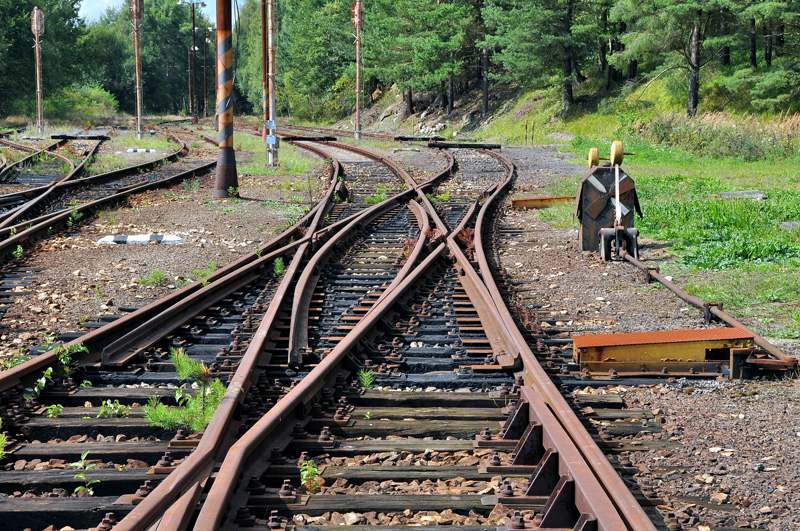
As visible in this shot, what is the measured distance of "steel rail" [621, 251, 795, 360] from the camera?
5707mm

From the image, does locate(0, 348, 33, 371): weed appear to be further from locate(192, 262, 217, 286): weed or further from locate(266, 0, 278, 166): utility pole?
locate(266, 0, 278, 166): utility pole

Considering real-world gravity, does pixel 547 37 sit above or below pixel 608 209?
above

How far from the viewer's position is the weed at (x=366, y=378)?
5117mm

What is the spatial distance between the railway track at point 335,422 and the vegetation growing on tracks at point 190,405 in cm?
7

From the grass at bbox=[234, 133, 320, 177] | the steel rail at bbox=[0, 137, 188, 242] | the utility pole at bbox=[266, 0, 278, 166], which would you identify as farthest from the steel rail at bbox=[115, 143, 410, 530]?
the utility pole at bbox=[266, 0, 278, 166]

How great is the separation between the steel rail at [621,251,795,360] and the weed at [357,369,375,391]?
8.85 ft

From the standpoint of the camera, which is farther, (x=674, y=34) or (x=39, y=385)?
(x=674, y=34)

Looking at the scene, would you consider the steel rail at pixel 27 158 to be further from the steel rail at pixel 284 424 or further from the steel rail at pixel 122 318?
the steel rail at pixel 284 424

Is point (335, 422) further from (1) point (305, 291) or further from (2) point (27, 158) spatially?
(2) point (27, 158)

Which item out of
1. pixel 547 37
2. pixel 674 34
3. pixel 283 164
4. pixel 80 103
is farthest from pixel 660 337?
pixel 80 103

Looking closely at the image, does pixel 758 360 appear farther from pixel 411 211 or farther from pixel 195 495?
pixel 411 211

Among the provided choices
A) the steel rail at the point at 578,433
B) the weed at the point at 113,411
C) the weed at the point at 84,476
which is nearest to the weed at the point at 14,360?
the weed at the point at 113,411

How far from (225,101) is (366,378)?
11364 mm

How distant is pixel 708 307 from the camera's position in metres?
6.74
